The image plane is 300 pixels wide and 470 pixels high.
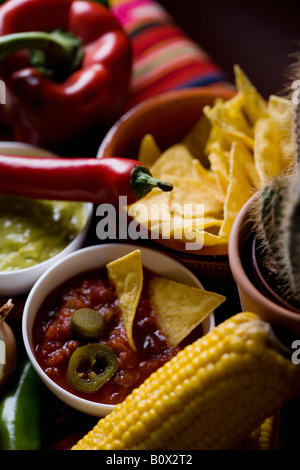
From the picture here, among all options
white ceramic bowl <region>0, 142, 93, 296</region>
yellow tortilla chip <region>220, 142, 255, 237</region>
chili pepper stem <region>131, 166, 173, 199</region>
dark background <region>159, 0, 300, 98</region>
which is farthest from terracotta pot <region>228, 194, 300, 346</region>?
dark background <region>159, 0, 300, 98</region>

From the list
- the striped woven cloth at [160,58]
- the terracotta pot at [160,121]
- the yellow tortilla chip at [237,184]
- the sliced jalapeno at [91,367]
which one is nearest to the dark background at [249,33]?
the striped woven cloth at [160,58]

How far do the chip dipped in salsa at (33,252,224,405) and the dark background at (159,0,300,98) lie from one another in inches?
59.3

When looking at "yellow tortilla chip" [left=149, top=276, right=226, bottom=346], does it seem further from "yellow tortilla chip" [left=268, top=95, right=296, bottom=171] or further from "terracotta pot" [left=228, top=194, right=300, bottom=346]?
"yellow tortilla chip" [left=268, top=95, right=296, bottom=171]

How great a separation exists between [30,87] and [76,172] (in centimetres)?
31

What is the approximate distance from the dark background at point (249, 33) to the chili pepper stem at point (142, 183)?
137cm

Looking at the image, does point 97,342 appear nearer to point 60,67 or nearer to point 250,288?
point 250,288

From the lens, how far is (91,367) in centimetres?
111

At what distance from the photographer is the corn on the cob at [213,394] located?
2.78ft

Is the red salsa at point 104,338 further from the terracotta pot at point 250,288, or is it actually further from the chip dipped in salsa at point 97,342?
the terracotta pot at point 250,288

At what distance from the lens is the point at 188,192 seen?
131cm

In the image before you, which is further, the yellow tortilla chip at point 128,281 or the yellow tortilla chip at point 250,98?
the yellow tortilla chip at point 250,98

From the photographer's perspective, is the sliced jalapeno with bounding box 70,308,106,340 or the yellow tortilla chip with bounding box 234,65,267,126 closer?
the sliced jalapeno with bounding box 70,308,106,340

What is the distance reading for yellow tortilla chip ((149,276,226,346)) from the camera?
44.3 inches

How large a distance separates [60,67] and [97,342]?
817 millimetres
